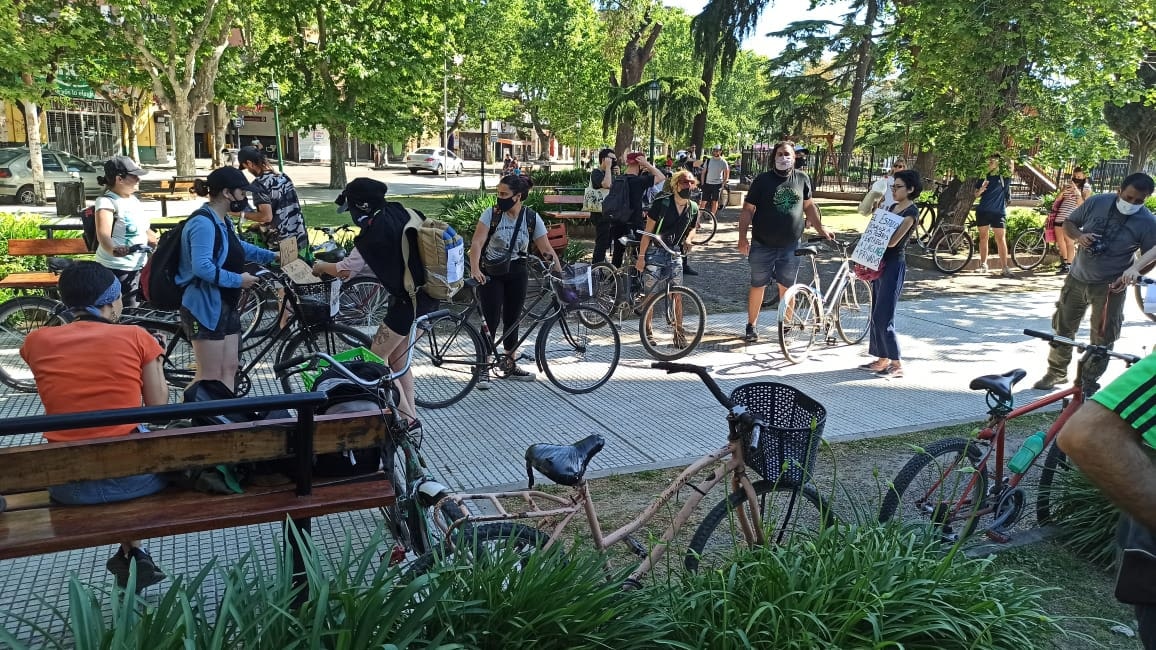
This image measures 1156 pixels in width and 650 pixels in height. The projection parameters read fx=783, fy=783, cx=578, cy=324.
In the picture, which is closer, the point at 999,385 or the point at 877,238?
the point at 999,385

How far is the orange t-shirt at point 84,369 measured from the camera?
3127 millimetres

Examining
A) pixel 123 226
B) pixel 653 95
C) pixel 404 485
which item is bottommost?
pixel 404 485

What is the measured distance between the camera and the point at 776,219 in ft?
25.5

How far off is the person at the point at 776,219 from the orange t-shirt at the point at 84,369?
19.4 ft

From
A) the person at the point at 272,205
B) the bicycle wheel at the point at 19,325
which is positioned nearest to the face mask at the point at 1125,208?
the person at the point at 272,205

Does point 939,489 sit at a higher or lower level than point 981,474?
lower

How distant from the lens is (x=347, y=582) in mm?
2396

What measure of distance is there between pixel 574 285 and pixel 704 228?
10.6 meters

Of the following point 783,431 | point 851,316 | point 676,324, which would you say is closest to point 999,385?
point 783,431

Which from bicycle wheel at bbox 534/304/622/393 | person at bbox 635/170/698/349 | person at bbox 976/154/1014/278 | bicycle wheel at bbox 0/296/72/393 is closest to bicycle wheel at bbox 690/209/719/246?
person at bbox 976/154/1014/278

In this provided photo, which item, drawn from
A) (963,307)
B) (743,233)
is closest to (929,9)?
(963,307)

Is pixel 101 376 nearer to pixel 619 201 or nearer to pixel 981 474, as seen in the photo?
pixel 981 474

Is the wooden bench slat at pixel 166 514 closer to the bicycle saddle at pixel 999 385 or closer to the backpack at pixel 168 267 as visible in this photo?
the backpack at pixel 168 267

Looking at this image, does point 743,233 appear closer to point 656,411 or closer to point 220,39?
point 656,411
